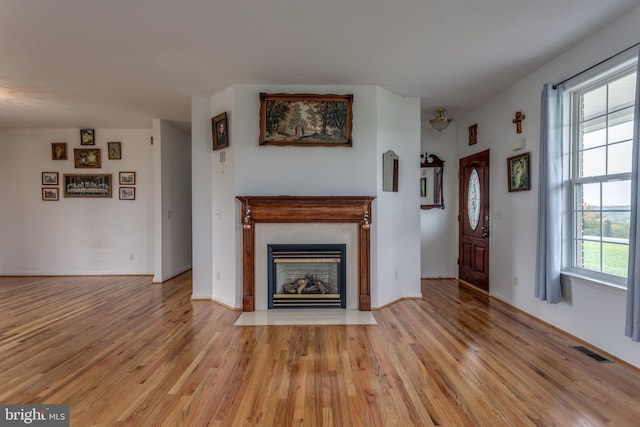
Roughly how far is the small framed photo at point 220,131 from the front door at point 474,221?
371 centimetres

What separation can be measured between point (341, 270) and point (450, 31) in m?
2.73

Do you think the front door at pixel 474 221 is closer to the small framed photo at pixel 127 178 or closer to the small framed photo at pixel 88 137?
the small framed photo at pixel 127 178

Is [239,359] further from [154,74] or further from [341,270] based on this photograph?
[154,74]

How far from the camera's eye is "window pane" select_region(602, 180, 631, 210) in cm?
272

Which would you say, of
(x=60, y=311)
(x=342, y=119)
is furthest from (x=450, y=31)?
(x=60, y=311)

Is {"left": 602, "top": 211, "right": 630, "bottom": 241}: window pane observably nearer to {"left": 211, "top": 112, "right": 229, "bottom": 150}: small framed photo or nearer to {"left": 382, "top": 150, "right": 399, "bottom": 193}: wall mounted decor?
{"left": 382, "top": 150, "right": 399, "bottom": 193}: wall mounted decor

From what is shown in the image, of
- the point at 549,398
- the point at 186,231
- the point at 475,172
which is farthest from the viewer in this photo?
the point at 186,231

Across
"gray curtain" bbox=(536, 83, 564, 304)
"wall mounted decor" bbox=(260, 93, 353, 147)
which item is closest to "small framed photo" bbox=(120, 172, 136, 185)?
"wall mounted decor" bbox=(260, 93, 353, 147)

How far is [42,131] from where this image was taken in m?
6.04

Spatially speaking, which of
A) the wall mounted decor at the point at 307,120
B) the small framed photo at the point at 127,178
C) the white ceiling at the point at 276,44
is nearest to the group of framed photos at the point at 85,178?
the small framed photo at the point at 127,178

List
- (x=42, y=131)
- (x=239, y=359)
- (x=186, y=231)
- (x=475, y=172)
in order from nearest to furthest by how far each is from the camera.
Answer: (x=239, y=359) < (x=475, y=172) < (x=42, y=131) < (x=186, y=231)

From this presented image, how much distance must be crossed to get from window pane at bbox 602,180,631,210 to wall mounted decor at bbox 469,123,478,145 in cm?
226

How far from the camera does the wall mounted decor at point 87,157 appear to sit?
6035 millimetres

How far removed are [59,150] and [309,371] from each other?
6449 millimetres
